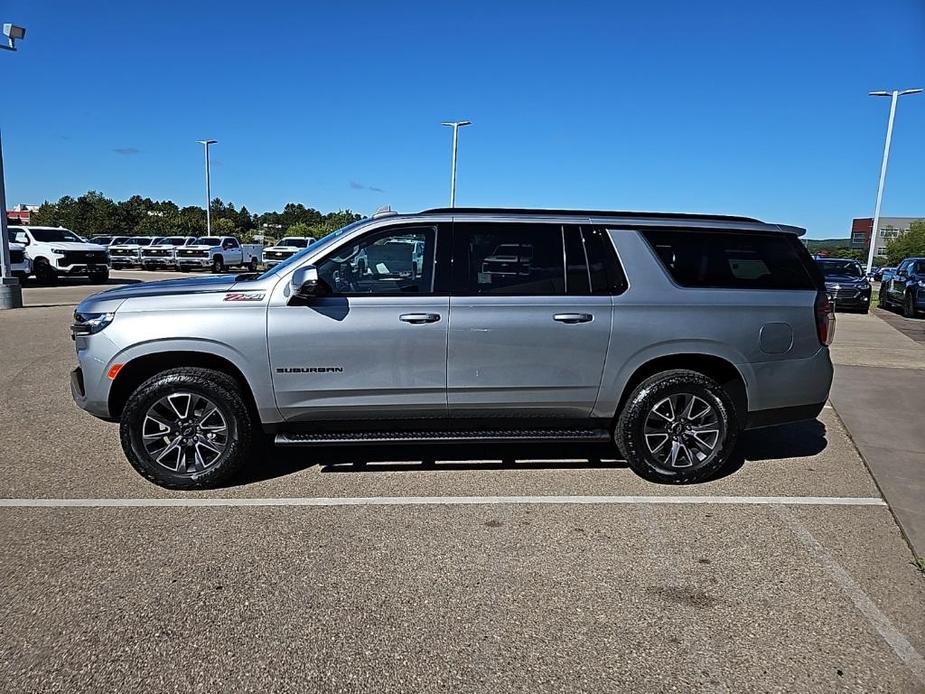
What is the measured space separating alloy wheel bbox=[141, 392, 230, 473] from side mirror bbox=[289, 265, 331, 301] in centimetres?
96

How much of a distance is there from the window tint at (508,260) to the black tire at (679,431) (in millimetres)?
972

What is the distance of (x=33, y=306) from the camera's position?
15875 millimetres

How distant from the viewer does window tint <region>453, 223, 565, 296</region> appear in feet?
15.1

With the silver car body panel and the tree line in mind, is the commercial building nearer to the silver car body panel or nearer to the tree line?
the tree line

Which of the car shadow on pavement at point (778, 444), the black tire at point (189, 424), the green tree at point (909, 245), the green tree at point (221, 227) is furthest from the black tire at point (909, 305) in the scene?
the green tree at point (221, 227)

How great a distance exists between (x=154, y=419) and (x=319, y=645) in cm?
233

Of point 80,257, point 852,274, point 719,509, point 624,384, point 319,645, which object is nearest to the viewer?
point 319,645

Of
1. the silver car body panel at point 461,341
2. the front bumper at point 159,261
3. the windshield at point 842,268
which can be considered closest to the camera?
the silver car body panel at point 461,341

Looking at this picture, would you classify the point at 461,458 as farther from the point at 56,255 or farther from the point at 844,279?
the point at 56,255

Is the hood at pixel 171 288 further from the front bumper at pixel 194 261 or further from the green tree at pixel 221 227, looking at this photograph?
the green tree at pixel 221 227

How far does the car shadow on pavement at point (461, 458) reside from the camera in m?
5.05

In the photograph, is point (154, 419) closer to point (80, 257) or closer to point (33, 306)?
point (33, 306)

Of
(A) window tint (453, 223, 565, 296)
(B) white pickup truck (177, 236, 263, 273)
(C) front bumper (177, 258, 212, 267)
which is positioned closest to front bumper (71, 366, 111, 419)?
(A) window tint (453, 223, 565, 296)

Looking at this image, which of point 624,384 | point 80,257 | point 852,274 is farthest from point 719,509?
point 80,257
